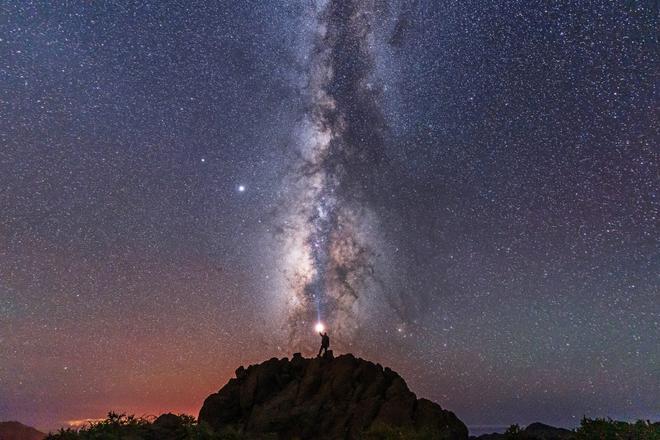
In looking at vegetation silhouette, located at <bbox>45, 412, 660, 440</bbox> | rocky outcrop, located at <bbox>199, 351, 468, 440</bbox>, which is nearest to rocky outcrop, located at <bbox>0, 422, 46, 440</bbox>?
rocky outcrop, located at <bbox>199, 351, 468, 440</bbox>

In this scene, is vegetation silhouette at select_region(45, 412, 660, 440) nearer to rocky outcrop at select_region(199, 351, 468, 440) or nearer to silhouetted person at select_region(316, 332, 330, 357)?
rocky outcrop at select_region(199, 351, 468, 440)

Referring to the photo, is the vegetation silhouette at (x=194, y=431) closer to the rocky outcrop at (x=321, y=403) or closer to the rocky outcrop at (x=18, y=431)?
the rocky outcrop at (x=321, y=403)

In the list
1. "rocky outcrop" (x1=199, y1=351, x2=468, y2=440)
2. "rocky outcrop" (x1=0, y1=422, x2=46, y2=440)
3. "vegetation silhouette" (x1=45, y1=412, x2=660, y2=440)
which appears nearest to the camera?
"vegetation silhouette" (x1=45, y1=412, x2=660, y2=440)

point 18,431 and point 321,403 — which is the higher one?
point 18,431

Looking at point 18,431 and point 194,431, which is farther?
point 18,431

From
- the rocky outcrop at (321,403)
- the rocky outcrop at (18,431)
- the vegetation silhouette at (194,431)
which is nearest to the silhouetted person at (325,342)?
the rocky outcrop at (321,403)

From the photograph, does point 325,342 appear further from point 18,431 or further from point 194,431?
point 18,431

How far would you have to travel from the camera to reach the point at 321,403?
36.8 m

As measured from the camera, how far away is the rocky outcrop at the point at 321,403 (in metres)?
34.3

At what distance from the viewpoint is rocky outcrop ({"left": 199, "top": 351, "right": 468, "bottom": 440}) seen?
34281 mm

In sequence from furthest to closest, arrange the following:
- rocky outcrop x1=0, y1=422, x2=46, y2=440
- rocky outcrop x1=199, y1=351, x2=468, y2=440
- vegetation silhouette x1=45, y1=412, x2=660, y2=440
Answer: rocky outcrop x1=0, y1=422, x2=46, y2=440 < rocky outcrop x1=199, y1=351, x2=468, y2=440 < vegetation silhouette x1=45, y1=412, x2=660, y2=440

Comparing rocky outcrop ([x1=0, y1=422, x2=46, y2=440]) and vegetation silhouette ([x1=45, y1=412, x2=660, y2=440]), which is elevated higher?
rocky outcrop ([x1=0, y1=422, x2=46, y2=440])

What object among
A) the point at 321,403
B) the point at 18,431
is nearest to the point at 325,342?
the point at 321,403

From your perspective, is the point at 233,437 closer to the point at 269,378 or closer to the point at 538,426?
the point at 269,378
